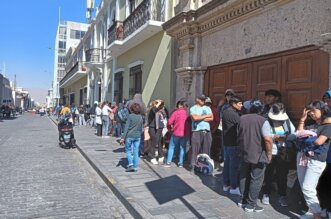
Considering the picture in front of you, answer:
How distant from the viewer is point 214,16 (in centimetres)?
816

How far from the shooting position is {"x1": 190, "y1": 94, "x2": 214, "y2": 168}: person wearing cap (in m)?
7.25

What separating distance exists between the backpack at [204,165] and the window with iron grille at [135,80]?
23.8ft

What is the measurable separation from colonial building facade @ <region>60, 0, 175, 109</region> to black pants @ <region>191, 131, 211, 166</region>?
11.8 ft

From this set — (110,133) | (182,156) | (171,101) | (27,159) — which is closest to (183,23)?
(171,101)

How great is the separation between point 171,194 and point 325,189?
2280 mm

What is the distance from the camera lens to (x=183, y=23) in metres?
9.12

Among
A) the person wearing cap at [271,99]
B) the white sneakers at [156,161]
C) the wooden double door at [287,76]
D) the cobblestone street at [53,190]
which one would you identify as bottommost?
the cobblestone street at [53,190]

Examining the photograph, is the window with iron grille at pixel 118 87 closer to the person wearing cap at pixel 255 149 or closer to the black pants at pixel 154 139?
the black pants at pixel 154 139

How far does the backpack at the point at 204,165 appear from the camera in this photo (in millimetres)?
7176

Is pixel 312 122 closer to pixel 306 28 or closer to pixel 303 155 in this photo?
pixel 303 155

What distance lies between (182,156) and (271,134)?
336 centimetres

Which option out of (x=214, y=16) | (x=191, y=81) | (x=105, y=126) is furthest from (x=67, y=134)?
(x=214, y=16)

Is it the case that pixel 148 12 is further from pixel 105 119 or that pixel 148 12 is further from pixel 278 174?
pixel 278 174

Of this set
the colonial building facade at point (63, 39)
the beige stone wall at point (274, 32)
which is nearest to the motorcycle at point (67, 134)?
the beige stone wall at point (274, 32)
